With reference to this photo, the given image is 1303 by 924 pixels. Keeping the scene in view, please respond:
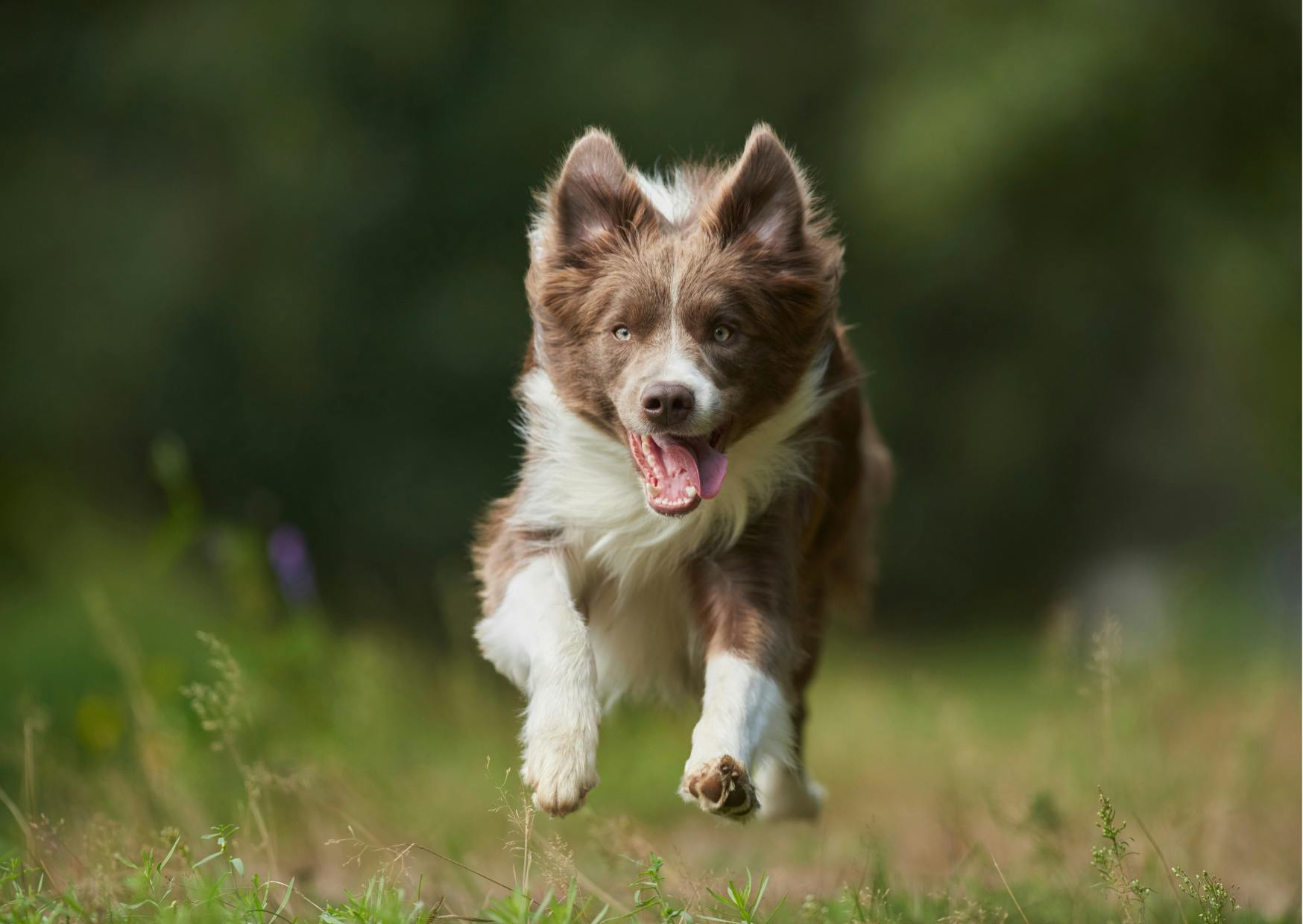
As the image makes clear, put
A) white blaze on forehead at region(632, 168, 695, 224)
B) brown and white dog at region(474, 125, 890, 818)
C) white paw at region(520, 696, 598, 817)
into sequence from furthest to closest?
1. white blaze on forehead at region(632, 168, 695, 224)
2. brown and white dog at region(474, 125, 890, 818)
3. white paw at region(520, 696, 598, 817)

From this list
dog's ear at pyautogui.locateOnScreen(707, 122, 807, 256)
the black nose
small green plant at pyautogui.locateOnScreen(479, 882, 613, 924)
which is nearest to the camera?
small green plant at pyautogui.locateOnScreen(479, 882, 613, 924)

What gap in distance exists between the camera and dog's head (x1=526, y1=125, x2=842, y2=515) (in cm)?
462

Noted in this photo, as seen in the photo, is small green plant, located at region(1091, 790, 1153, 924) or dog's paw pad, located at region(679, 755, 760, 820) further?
dog's paw pad, located at region(679, 755, 760, 820)

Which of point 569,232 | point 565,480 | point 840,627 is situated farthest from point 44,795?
point 840,627

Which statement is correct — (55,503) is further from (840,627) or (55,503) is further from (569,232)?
(569,232)

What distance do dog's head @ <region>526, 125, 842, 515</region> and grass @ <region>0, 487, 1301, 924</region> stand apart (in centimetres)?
114

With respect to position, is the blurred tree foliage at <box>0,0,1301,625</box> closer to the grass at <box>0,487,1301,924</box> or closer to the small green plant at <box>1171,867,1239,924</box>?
the grass at <box>0,487,1301,924</box>

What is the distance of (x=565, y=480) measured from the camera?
507cm

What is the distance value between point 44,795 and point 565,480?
249cm

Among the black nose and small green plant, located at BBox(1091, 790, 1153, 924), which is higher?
the black nose

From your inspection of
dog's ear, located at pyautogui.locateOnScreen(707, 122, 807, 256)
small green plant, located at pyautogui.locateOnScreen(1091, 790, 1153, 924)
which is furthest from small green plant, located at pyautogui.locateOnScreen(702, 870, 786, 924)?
dog's ear, located at pyautogui.locateOnScreen(707, 122, 807, 256)

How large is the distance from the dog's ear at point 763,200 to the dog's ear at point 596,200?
0.24 metres

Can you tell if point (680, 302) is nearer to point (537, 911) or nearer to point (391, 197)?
point (537, 911)

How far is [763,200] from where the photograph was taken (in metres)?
4.90
